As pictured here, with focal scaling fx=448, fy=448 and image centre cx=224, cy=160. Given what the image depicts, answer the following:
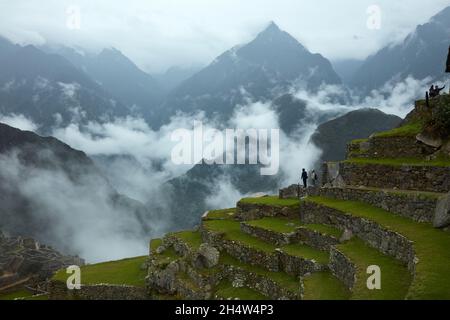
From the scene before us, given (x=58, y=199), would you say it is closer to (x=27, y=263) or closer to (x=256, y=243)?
(x=27, y=263)

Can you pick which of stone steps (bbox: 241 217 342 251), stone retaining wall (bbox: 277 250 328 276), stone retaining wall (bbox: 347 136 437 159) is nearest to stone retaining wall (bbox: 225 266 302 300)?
stone retaining wall (bbox: 277 250 328 276)

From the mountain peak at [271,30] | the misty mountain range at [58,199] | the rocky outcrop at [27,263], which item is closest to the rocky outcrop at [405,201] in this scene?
the rocky outcrop at [27,263]

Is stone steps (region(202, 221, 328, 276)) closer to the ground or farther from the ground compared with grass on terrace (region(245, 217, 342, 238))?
closer to the ground

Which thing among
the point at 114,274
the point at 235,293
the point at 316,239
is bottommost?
the point at 114,274

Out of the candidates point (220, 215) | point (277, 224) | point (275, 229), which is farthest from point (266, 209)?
point (220, 215)

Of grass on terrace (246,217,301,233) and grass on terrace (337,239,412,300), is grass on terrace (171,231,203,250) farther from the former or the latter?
grass on terrace (337,239,412,300)

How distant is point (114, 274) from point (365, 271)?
19168mm

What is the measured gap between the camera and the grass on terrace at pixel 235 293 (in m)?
19.0

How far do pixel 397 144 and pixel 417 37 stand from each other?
10586 cm

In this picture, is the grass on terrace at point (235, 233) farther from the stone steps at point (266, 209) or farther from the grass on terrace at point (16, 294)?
the grass on terrace at point (16, 294)

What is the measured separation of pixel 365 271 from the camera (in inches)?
552

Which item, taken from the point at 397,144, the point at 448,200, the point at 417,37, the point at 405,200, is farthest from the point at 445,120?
the point at 417,37

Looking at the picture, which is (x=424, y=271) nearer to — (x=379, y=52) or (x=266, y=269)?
(x=266, y=269)

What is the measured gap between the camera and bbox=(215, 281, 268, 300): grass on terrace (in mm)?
19000
